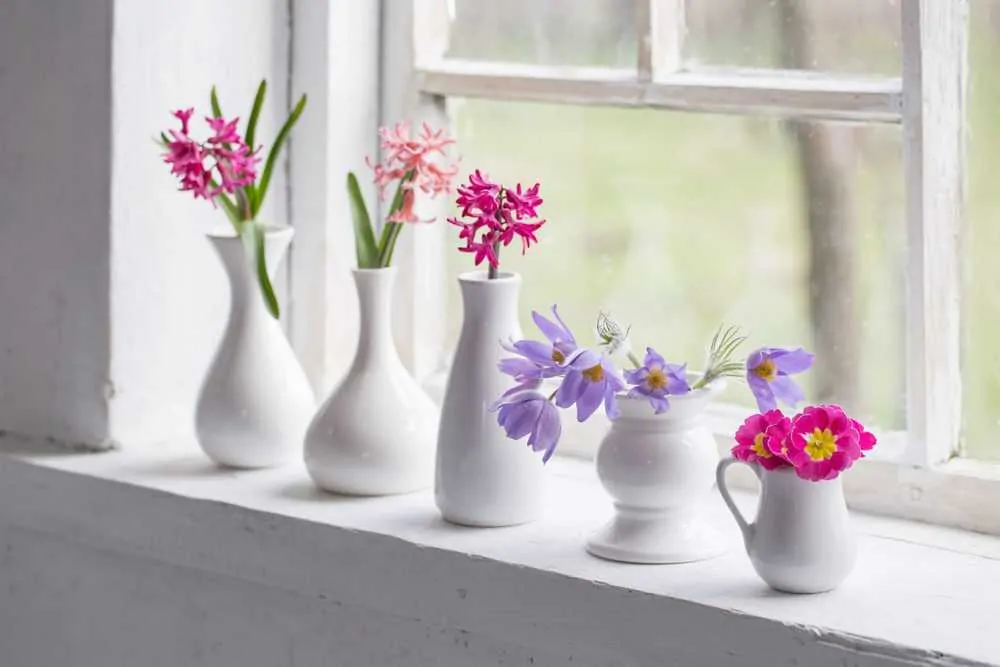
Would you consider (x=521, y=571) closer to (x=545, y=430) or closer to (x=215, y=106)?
(x=545, y=430)

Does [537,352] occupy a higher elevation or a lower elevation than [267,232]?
lower

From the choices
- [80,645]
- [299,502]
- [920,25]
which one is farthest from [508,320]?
[80,645]

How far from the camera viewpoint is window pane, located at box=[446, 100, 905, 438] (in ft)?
4.39

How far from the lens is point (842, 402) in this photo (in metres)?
1.37

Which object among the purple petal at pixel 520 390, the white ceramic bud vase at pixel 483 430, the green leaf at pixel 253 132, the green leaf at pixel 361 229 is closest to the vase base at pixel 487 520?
the white ceramic bud vase at pixel 483 430

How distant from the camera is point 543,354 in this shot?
1.18 meters

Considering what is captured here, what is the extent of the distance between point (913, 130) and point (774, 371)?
264mm

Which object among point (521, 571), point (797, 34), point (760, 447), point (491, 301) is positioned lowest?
point (521, 571)

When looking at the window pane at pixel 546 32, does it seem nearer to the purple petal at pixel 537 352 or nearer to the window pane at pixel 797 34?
the window pane at pixel 797 34

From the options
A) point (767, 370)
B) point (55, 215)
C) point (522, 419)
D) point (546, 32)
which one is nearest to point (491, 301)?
point (522, 419)

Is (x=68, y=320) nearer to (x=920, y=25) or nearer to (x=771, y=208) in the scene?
(x=771, y=208)

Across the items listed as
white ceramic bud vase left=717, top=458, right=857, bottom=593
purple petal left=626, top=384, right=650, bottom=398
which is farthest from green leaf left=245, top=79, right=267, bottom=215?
white ceramic bud vase left=717, top=458, right=857, bottom=593

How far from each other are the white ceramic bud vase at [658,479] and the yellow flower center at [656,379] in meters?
0.02

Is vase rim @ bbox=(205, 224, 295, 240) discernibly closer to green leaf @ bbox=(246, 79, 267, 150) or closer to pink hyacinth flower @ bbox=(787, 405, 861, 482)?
green leaf @ bbox=(246, 79, 267, 150)
